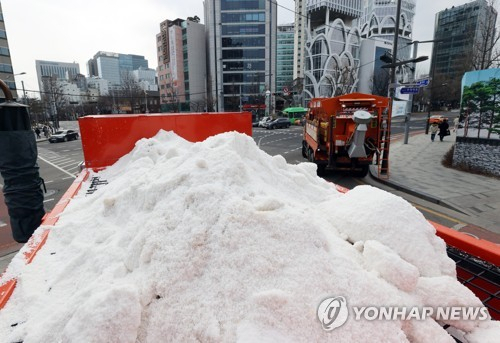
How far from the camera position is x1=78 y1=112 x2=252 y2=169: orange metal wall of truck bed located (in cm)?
446

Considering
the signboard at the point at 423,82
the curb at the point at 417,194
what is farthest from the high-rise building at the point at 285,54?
the curb at the point at 417,194

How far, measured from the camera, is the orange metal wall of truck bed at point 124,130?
14.6 feet

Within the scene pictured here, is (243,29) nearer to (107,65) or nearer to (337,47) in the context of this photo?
(337,47)

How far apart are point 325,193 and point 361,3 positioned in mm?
98923

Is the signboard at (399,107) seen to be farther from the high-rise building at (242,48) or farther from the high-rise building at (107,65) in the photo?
the high-rise building at (107,65)

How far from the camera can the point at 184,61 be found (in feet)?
235

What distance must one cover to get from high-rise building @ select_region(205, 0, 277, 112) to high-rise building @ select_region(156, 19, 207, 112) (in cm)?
443

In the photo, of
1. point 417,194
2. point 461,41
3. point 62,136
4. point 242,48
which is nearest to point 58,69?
point 242,48

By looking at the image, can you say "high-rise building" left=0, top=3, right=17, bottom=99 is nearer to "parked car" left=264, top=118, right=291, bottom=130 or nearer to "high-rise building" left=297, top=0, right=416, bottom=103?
"parked car" left=264, top=118, right=291, bottom=130

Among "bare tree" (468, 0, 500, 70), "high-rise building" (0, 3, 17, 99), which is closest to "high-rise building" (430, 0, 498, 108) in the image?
"bare tree" (468, 0, 500, 70)

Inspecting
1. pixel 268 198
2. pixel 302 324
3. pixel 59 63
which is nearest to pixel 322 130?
pixel 268 198

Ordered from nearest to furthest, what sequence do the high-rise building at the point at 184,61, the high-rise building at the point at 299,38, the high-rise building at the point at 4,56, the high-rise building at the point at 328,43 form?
the high-rise building at the point at 4,56
the high-rise building at the point at 184,61
the high-rise building at the point at 328,43
the high-rise building at the point at 299,38

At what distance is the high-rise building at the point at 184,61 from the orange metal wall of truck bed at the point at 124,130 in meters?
64.7

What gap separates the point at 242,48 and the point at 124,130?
68.2m
